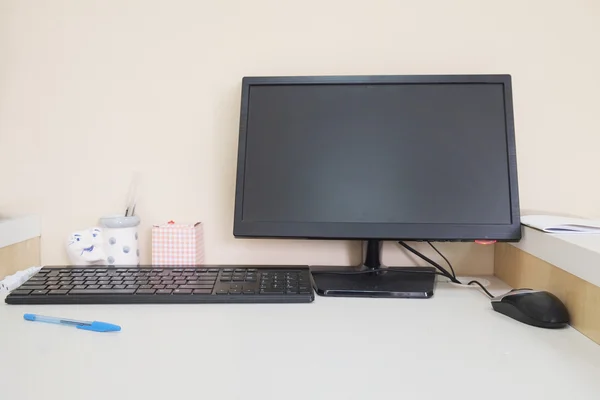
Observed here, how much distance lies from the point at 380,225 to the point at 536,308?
323mm

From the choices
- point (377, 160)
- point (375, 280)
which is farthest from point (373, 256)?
point (377, 160)

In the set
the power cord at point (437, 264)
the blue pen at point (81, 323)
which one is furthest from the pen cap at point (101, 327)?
the power cord at point (437, 264)

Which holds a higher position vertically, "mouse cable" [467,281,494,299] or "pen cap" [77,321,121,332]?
"mouse cable" [467,281,494,299]

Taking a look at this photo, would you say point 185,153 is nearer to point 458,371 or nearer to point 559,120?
point 458,371

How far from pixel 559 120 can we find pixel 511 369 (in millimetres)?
712

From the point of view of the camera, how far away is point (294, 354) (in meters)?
0.65

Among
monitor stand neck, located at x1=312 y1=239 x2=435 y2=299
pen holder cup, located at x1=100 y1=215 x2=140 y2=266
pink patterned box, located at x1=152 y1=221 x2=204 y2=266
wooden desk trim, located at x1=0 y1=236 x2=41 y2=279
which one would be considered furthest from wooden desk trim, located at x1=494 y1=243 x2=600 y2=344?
wooden desk trim, located at x1=0 y1=236 x2=41 y2=279

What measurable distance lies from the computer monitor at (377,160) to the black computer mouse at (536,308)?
0.56 feet

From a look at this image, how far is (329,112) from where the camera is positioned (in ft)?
3.27

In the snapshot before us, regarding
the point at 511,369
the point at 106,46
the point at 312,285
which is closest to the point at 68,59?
the point at 106,46

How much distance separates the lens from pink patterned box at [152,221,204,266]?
3.44 feet

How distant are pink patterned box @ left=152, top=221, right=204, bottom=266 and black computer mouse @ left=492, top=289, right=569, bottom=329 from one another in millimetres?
646

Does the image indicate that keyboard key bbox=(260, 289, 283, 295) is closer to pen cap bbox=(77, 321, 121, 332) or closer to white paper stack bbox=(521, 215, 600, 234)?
pen cap bbox=(77, 321, 121, 332)

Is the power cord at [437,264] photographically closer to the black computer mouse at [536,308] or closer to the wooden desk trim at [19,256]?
the black computer mouse at [536,308]
